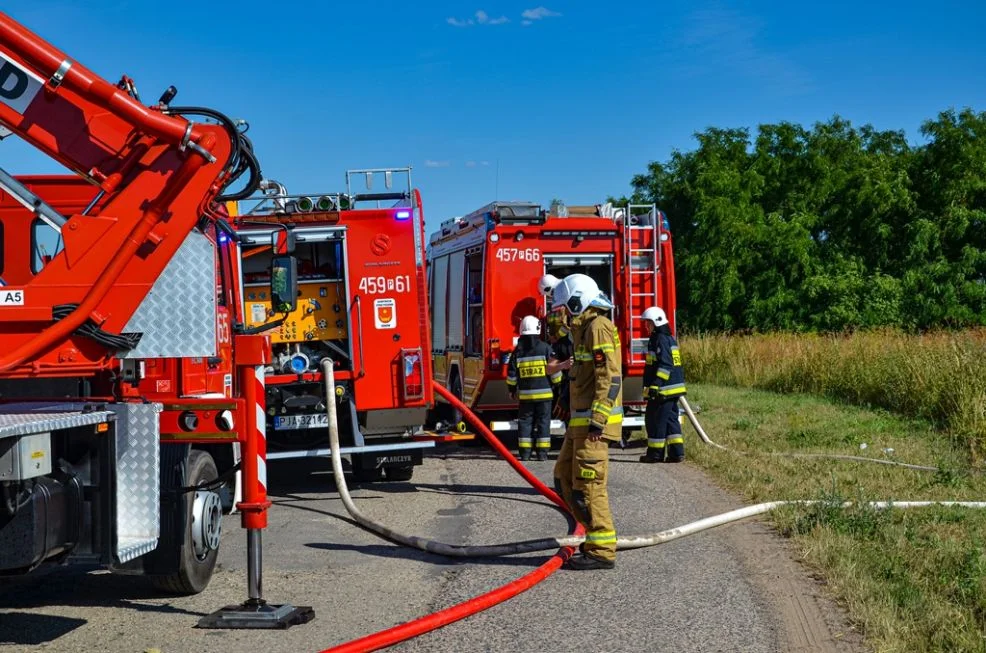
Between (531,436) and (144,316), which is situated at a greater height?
(144,316)

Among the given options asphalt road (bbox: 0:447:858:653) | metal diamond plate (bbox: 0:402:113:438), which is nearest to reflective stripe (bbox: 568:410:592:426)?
asphalt road (bbox: 0:447:858:653)

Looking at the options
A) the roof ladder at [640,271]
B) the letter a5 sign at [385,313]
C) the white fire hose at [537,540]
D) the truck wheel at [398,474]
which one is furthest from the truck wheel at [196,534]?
the roof ladder at [640,271]

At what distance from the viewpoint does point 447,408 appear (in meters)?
16.1

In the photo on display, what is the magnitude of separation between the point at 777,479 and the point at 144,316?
6515mm

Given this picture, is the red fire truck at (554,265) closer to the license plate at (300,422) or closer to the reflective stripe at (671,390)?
the reflective stripe at (671,390)

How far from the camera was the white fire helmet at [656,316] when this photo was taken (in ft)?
41.7

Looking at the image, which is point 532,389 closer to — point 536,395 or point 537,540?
point 536,395

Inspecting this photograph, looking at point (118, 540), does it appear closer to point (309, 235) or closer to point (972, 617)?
point (972, 617)

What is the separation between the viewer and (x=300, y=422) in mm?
10359

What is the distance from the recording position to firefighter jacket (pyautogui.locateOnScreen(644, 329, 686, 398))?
12328 millimetres

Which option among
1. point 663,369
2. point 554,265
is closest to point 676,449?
point 663,369

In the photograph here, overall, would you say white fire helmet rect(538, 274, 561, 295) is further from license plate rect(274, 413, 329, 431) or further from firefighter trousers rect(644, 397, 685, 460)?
license plate rect(274, 413, 329, 431)

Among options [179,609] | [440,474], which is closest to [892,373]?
[440,474]

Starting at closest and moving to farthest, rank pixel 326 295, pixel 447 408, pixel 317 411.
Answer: pixel 317 411 → pixel 326 295 → pixel 447 408
